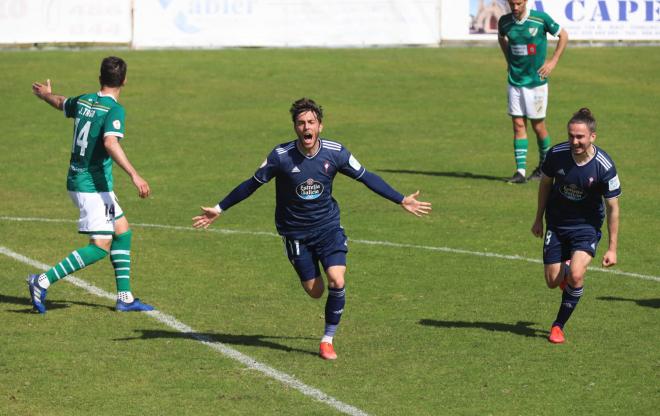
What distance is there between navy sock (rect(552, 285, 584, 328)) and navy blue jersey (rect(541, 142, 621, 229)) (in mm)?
595

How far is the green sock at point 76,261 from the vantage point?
1255 cm

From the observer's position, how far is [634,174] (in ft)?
71.5

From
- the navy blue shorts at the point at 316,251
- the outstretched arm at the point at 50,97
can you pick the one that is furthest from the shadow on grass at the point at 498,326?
the outstretched arm at the point at 50,97

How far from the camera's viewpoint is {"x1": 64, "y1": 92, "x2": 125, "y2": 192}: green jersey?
40.3 feet

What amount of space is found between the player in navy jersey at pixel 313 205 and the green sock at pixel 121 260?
1.91 meters

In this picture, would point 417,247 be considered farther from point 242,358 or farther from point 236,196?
point 242,358

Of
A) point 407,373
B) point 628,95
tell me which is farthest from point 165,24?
point 407,373

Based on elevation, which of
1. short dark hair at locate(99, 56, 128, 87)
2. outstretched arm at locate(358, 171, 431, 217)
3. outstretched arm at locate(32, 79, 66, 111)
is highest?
short dark hair at locate(99, 56, 128, 87)

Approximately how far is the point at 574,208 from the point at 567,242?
1.09ft

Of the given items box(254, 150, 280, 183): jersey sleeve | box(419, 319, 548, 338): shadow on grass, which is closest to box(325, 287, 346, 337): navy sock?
box(254, 150, 280, 183): jersey sleeve

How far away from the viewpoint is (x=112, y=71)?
12.3 meters

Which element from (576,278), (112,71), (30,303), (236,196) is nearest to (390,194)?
(236,196)

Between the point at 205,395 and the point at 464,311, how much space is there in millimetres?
3734

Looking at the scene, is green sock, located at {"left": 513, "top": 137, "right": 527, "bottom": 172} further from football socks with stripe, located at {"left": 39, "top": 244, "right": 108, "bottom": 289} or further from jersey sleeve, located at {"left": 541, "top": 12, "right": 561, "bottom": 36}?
football socks with stripe, located at {"left": 39, "top": 244, "right": 108, "bottom": 289}
